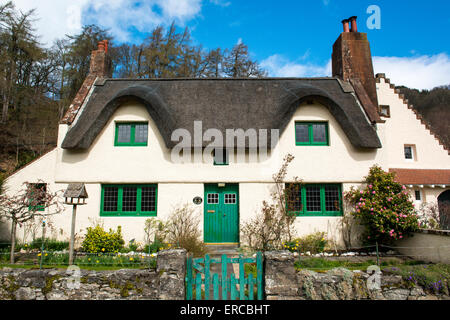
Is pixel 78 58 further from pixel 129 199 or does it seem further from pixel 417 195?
pixel 417 195

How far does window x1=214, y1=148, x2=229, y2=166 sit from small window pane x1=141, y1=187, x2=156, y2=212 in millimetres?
2635

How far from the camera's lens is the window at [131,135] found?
33.6 feet

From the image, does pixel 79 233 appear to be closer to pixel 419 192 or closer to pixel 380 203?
pixel 380 203

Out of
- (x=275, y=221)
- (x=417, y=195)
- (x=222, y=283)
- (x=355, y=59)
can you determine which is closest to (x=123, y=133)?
(x=275, y=221)

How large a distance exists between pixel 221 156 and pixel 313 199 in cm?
387

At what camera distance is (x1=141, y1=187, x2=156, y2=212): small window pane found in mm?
9898

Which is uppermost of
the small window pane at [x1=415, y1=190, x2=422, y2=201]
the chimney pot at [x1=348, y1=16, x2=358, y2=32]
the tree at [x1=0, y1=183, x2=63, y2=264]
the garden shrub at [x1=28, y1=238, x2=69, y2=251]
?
the chimney pot at [x1=348, y1=16, x2=358, y2=32]

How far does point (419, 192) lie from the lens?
12109 millimetres

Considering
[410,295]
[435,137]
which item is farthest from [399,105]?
[410,295]

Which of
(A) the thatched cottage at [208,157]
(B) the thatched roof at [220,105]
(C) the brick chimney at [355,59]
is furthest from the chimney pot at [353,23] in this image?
(A) the thatched cottage at [208,157]

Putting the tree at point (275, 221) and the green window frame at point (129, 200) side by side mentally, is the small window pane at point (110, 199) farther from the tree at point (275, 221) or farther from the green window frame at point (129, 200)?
the tree at point (275, 221)

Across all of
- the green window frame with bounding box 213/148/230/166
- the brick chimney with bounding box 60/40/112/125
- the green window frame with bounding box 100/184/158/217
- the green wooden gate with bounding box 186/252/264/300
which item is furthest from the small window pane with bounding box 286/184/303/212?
the brick chimney with bounding box 60/40/112/125

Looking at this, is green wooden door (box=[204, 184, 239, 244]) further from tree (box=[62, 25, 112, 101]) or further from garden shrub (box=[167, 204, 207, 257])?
tree (box=[62, 25, 112, 101])

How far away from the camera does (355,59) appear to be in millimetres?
12172
